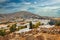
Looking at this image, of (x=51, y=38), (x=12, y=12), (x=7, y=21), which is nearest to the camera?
(x=51, y=38)

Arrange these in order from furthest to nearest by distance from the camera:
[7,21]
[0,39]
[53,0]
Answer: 1. [7,21]
2. [53,0]
3. [0,39]

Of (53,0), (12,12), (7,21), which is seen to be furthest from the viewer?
(7,21)

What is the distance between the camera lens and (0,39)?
6613 millimetres

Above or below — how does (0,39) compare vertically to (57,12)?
below

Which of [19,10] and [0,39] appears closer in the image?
[0,39]

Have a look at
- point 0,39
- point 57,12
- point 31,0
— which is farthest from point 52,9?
point 0,39

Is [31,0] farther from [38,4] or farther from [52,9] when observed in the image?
[52,9]

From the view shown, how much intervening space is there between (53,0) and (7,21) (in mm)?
3221

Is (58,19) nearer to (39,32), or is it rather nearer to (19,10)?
(39,32)

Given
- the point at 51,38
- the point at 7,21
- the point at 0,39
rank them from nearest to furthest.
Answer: the point at 51,38, the point at 0,39, the point at 7,21

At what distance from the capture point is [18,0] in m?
7.96

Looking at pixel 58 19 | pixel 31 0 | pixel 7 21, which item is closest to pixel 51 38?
pixel 58 19

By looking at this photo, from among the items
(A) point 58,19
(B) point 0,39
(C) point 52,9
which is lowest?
(B) point 0,39

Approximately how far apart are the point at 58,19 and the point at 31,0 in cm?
151
